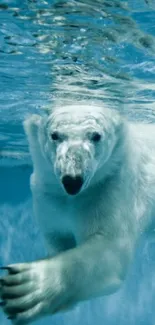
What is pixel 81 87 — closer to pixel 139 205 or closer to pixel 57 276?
pixel 139 205

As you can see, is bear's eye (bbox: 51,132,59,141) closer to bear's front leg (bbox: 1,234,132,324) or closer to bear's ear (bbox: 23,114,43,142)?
bear's ear (bbox: 23,114,43,142)

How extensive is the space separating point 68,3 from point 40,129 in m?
1.66

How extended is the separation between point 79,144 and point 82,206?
0.97m

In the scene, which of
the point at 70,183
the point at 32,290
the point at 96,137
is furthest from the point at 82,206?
the point at 32,290

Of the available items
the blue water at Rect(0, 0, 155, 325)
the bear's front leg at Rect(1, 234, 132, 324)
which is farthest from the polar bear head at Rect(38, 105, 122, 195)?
the blue water at Rect(0, 0, 155, 325)

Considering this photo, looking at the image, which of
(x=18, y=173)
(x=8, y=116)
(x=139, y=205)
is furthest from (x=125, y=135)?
(x=18, y=173)

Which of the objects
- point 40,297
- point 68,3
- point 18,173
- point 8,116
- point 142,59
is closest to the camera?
point 40,297

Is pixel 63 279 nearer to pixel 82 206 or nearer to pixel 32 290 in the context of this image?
pixel 32 290

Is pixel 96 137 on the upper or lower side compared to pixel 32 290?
upper

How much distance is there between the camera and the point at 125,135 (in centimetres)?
561

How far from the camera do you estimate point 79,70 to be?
716 centimetres

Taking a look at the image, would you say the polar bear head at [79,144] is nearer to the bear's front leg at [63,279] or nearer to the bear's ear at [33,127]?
the bear's ear at [33,127]

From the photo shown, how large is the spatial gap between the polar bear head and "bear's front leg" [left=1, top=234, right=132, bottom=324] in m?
0.71

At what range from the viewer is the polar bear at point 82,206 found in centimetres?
394
